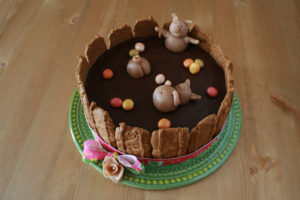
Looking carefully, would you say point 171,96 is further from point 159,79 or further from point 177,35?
point 177,35

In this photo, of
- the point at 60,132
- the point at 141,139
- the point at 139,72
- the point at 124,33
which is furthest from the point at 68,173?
the point at 124,33

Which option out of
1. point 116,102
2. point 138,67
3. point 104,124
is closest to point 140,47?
point 138,67

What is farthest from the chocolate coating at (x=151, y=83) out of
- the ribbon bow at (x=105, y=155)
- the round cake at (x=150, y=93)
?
the ribbon bow at (x=105, y=155)

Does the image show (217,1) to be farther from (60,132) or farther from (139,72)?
(60,132)

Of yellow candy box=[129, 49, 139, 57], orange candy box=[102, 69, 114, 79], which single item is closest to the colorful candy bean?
orange candy box=[102, 69, 114, 79]

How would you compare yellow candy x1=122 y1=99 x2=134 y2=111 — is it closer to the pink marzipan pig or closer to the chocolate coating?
the chocolate coating
